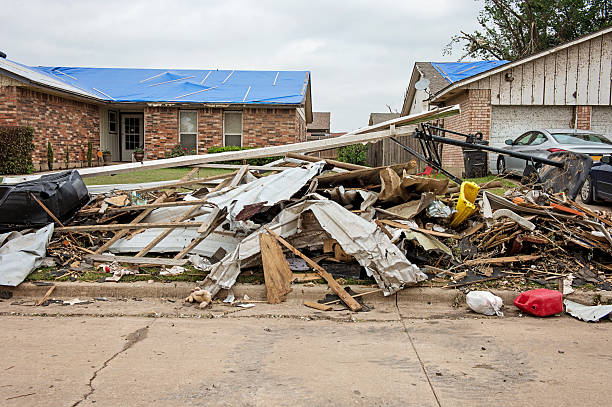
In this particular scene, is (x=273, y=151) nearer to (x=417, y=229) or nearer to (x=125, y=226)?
(x=125, y=226)

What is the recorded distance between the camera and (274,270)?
5.38m

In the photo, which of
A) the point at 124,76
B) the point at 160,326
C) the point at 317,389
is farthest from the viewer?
the point at 124,76

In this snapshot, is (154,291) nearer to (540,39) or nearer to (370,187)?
(370,187)

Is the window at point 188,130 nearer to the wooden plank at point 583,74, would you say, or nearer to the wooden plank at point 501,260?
the wooden plank at point 583,74

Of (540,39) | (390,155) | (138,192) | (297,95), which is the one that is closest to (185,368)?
(138,192)

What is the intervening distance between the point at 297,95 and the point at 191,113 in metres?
4.92

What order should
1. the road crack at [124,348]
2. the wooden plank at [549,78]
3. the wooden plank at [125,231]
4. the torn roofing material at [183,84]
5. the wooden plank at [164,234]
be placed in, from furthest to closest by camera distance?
the torn roofing material at [183,84] < the wooden plank at [549,78] < the wooden plank at [125,231] < the wooden plank at [164,234] < the road crack at [124,348]

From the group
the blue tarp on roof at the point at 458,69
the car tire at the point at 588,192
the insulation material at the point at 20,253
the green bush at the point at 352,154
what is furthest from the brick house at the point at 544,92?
the insulation material at the point at 20,253

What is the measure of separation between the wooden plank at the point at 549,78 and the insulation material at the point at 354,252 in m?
13.6

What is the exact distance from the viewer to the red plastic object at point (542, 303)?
15.7 ft

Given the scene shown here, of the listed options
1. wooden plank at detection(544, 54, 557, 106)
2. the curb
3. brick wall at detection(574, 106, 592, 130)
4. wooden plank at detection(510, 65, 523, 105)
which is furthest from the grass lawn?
brick wall at detection(574, 106, 592, 130)

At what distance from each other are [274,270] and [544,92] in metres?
14.5

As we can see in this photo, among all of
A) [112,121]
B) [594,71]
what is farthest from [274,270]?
[112,121]

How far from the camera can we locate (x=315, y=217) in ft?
18.9
